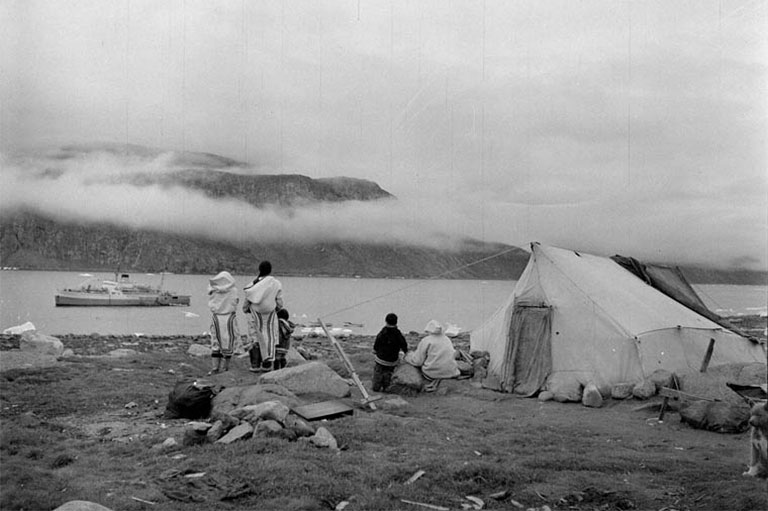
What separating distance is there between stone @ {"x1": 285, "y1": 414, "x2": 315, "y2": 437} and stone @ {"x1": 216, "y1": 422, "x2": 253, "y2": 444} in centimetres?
48

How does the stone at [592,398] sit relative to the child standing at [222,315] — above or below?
below

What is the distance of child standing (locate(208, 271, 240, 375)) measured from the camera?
40.5 feet

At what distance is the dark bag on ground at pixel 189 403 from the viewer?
28.6 feet

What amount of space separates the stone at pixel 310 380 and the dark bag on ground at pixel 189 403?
53.9 inches

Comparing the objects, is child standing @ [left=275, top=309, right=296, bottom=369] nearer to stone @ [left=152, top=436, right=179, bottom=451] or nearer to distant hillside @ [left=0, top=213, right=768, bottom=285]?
stone @ [left=152, top=436, right=179, bottom=451]

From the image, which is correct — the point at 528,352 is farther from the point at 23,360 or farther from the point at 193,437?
the point at 23,360

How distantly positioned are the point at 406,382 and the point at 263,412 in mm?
4804

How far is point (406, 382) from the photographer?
39.7ft

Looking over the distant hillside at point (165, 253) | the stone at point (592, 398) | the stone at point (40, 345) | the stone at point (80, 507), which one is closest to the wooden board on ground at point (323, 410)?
the stone at point (80, 507)

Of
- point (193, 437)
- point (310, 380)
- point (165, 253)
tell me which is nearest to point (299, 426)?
point (193, 437)

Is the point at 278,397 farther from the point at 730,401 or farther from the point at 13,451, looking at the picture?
the point at 730,401

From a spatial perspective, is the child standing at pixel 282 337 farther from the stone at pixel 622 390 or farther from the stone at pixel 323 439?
→ the stone at pixel 622 390

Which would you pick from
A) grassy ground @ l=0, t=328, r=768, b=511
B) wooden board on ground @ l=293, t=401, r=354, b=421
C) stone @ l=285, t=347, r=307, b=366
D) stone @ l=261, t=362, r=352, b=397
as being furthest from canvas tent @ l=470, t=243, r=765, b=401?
wooden board on ground @ l=293, t=401, r=354, b=421

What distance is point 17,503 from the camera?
525 cm
